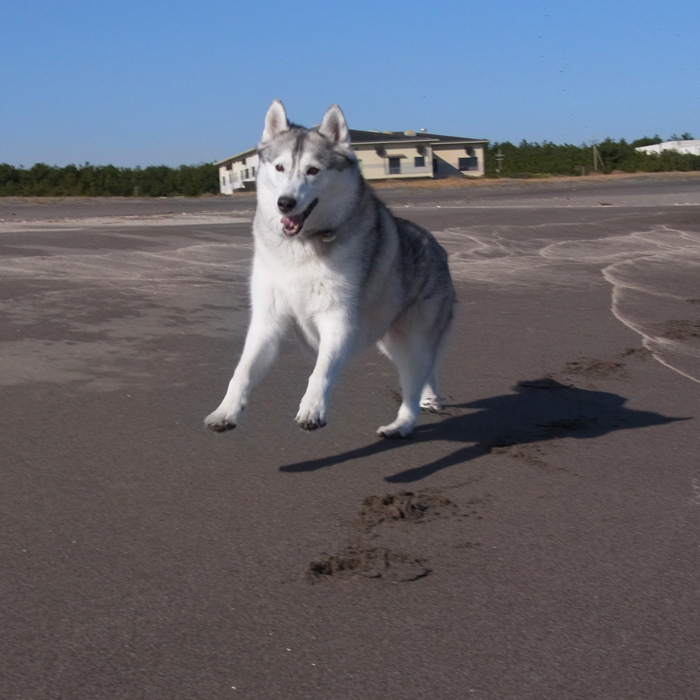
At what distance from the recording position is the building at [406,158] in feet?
237

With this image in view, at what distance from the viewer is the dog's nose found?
5402 millimetres

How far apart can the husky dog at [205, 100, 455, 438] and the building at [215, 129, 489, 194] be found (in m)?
63.3

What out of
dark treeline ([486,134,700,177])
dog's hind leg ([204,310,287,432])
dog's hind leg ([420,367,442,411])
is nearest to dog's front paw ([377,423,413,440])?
dog's hind leg ([420,367,442,411])

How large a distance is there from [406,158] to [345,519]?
70738mm

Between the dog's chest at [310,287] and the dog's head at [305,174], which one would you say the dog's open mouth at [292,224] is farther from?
the dog's chest at [310,287]

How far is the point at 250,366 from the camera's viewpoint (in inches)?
211

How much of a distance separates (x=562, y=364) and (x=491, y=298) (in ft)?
11.0

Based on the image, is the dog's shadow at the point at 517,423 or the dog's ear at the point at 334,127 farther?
the dog's ear at the point at 334,127

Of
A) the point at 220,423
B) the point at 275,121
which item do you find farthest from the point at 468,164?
the point at 220,423

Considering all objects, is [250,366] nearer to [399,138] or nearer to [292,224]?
[292,224]

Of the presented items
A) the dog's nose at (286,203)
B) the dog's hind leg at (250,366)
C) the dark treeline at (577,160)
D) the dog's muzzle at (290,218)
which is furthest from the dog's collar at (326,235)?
the dark treeline at (577,160)

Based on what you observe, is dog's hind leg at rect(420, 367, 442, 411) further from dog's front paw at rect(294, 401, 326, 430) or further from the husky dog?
dog's front paw at rect(294, 401, 326, 430)

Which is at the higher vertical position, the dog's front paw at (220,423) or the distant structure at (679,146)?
the distant structure at (679,146)

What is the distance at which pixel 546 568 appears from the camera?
4.03 m
